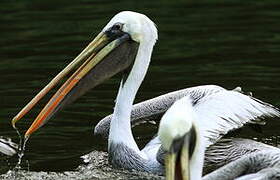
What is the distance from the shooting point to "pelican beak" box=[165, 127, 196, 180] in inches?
177

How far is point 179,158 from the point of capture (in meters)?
4.60

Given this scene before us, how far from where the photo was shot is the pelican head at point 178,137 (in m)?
4.51

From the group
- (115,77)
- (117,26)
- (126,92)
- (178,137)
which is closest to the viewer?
(178,137)

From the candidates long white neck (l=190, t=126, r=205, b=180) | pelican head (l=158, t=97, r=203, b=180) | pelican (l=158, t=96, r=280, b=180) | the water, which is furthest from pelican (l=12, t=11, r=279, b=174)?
pelican head (l=158, t=97, r=203, b=180)

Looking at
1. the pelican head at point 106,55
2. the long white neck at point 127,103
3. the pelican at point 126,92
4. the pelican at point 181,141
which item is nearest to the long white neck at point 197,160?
the pelican at point 181,141

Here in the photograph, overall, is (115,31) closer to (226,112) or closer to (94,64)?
(94,64)

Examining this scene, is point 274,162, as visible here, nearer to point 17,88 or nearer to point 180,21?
point 17,88

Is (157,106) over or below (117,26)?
below

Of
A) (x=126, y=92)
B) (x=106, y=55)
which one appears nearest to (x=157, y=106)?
(x=126, y=92)

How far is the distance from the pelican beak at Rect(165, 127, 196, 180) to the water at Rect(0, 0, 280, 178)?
7.65 feet

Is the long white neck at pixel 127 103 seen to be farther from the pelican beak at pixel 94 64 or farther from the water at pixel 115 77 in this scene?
the water at pixel 115 77

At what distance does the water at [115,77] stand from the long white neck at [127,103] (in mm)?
271

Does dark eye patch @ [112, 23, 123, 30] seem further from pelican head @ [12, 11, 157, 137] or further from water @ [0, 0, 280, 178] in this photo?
water @ [0, 0, 280, 178]

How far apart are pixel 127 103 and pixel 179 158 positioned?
8.45ft
